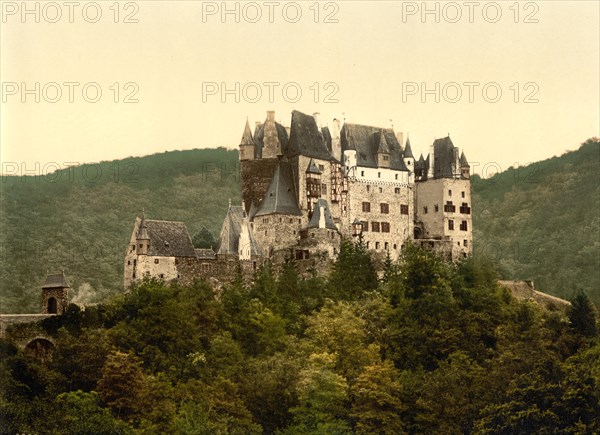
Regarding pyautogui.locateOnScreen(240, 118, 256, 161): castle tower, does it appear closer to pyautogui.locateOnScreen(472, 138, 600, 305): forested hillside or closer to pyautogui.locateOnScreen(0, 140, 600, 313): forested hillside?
pyautogui.locateOnScreen(0, 140, 600, 313): forested hillside

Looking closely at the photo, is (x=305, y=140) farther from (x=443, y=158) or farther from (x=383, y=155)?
(x=443, y=158)

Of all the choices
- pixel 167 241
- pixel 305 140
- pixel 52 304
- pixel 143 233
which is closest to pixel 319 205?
pixel 305 140

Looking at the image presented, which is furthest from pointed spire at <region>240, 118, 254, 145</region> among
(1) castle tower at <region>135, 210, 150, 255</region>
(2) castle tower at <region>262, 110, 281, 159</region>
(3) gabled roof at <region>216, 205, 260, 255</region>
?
(1) castle tower at <region>135, 210, 150, 255</region>

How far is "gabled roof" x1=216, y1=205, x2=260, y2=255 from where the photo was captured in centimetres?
7075

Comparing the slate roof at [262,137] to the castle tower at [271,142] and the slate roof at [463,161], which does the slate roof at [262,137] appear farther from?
the slate roof at [463,161]

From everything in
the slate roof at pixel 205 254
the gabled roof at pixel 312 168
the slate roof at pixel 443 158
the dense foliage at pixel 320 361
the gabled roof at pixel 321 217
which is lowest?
the dense foliage at pixel 320 361

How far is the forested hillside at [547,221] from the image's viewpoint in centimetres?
9562

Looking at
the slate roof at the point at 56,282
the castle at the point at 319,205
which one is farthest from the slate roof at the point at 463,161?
the slate roof at the point at 56,282

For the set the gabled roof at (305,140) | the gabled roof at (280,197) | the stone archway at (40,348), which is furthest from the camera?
the gabled roof at (305,140)

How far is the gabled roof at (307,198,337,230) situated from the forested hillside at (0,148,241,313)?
21.0 m

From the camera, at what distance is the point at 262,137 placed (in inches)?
2948

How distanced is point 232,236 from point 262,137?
21.7 ft

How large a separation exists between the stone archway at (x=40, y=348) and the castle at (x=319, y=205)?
5507 millimetres

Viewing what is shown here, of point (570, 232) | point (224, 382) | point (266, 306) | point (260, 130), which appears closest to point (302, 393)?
point (224, 382)
